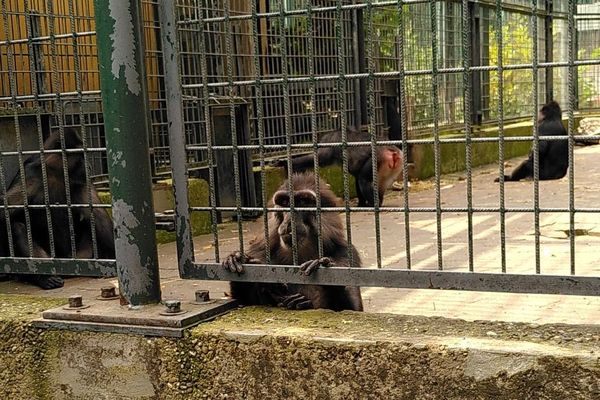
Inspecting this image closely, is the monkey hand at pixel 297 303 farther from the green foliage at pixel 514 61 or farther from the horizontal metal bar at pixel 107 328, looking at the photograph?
the green foliage at pixel 514 61

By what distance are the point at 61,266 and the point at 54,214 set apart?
2509 mm

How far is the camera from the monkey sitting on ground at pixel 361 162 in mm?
9127

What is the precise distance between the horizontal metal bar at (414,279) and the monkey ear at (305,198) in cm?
73

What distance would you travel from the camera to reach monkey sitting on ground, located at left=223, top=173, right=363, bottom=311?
3.88 meters

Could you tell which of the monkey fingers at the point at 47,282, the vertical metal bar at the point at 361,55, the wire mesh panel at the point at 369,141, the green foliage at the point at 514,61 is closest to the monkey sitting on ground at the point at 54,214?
the monkey fingers at the point at 47,282

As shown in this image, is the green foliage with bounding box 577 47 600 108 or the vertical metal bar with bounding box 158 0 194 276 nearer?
the vertical metal bar with bounding box 158 0 194 276

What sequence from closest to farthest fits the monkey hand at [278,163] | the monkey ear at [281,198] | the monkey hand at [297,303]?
1. the monkey hand at [297,303]
2. the monkey ear at [281,198]
3. the monkey hand at [278,163]

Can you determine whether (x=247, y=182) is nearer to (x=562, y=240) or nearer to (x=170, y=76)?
(x=562, y=240)

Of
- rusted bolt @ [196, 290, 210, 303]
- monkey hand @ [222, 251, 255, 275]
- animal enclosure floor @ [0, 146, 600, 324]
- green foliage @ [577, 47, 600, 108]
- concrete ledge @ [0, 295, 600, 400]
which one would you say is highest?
green foliage @ [577, 47, 600, 108]

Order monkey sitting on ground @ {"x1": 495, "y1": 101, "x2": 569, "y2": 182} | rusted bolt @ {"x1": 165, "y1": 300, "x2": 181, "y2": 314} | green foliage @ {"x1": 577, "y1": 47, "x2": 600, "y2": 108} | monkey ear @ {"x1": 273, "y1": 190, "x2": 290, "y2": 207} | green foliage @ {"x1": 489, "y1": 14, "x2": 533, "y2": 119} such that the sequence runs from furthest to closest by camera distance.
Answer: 1. green foliage @ {"x1": 577, "y1": 47, "x2": 600, "y2": 108}
2. green foliage @ {"x1": 489, "y1": 14, "x2": 533, "y2": 119}
3. monkey sitting on ground @ {"x1": 495, "y1": 101, "x2": 569, "y2": 182}
4. monkey ear @ {"x1": 273, "y1": 190, "x2": 290, "y2": 207}
5. rusted bolt @ {"x1": 165, "y1": 300, "x2": 181, "y2": 314}

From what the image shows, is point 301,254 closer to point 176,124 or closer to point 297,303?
point 297,303

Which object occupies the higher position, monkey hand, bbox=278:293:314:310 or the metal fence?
the metal fence

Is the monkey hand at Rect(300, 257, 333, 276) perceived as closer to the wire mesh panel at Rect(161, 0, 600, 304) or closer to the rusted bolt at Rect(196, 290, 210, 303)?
the wire mesh panel at Rect(161, 0, 600, 304)

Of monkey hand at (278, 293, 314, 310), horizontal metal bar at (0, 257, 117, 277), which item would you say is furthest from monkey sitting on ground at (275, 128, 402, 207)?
monkey hand at (278, 293, 314, 310)
